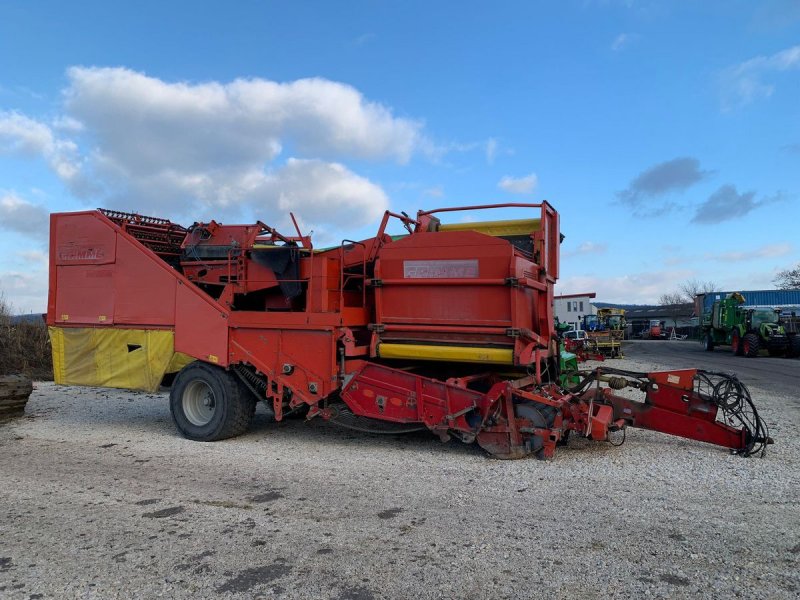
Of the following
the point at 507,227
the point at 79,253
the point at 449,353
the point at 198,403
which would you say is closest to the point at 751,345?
the point at 507,227

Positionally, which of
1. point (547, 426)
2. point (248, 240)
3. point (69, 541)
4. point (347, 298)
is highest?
point (248, 240)

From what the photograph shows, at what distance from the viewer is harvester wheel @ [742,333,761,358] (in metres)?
24.9

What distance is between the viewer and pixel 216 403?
7.55 meters

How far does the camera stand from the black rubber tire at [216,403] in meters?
7.46

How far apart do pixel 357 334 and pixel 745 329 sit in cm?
2480

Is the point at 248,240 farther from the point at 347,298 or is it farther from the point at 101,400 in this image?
the point at 101,400

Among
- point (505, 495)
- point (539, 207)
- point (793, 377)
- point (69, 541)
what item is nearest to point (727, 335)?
point (793, 377)

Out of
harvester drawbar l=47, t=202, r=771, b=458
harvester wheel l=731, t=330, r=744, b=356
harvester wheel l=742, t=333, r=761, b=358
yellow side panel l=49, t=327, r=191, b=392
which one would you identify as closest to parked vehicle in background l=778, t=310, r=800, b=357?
harvester wheel l=742, t=333, r=761, b=358

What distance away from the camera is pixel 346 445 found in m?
7.26

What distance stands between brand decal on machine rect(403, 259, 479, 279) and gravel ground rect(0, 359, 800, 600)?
2.00 metres

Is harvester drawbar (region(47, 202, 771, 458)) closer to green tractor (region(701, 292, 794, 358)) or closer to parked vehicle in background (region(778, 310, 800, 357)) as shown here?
parked vehicle in background (region(778, 310, 800, 357))

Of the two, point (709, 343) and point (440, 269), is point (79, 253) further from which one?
point (709, 343)

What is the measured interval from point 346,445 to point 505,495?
270 centimetres

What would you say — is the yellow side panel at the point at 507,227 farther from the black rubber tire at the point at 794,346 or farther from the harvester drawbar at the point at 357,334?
the black rubber tire at the point at 794,346
